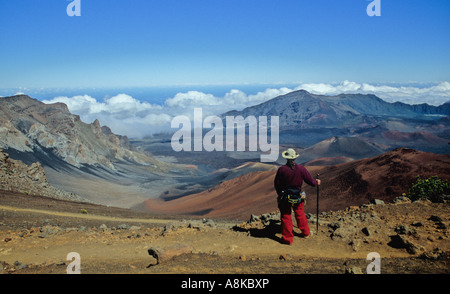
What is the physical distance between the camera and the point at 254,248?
6973 mm

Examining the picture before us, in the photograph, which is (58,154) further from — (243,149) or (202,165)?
(243,149)

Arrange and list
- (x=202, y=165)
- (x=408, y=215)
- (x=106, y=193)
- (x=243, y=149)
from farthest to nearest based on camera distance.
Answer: (x=243, y=149) < (x=202, y=165) < (x=106, y=193) < (x=408, y=215)

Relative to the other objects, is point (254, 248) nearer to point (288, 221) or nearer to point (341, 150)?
point (288, 221)

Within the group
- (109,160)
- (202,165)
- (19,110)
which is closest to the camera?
(19,110)

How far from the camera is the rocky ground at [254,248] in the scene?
5605 mm

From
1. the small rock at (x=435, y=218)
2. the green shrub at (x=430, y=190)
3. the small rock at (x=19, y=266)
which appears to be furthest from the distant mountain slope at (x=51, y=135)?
the small rock at (x=435, y=218)

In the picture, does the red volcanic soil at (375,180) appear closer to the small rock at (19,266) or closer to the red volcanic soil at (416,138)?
the small rock at (19,266)

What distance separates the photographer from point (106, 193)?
50.1 meters

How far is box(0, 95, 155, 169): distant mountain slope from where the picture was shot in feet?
167

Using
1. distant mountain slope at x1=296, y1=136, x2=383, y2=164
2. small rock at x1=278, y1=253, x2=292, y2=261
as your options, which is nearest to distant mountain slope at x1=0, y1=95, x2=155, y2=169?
small rock at x1=278, y1=253, x2=292, y2=261

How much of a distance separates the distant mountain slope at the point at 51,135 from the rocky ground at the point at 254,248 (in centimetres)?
4619

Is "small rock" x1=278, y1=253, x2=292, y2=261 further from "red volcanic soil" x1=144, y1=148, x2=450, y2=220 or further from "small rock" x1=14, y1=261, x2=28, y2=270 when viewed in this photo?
"red volcanic soil" x1=144, y1=148, x2=450, y2=220
